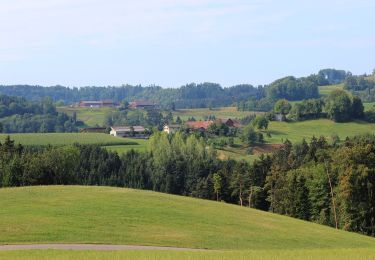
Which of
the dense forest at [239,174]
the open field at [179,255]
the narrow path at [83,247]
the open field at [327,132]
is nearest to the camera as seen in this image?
the open field at [179,255]

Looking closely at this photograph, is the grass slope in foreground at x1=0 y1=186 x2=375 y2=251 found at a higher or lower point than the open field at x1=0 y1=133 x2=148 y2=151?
higher

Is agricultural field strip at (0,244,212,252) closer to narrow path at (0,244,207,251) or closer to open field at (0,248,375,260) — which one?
narrow path at (0,244,207,251)

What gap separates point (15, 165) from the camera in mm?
90250

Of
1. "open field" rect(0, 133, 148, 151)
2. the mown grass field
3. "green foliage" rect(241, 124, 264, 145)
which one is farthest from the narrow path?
"green foliage" rect(241, 124, 264, 145)

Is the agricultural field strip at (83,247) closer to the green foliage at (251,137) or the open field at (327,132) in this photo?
the green foliage at (251,137)

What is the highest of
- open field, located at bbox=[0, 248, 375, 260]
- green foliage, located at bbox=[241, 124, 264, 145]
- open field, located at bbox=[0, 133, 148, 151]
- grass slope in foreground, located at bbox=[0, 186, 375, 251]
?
open field, located at bbox=[0, 248, 375, 260]

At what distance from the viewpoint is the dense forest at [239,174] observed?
3155 inches

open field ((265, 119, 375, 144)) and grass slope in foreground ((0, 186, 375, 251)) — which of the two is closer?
grass slope in foreground ((0, 186, 375, 251))

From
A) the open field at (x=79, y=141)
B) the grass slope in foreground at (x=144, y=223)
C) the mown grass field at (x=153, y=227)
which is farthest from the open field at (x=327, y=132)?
the mown grass field at (x=153, y=227)

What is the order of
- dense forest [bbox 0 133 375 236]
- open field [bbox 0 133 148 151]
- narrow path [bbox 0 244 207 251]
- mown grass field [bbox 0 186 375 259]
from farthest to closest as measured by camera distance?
1. open field [bbox 0 133 148 151]
2. dense forest [bbox 0 133 375 236]
3. narrow path [bbox 0 244 207 251]
4. mown grass field [bbox 0 186 375 259]

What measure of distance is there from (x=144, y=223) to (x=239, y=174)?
49.5 metres

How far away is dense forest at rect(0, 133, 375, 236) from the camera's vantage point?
3155 inches

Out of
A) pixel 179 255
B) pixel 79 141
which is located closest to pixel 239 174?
pixel 179 255

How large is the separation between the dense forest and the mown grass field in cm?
1671
